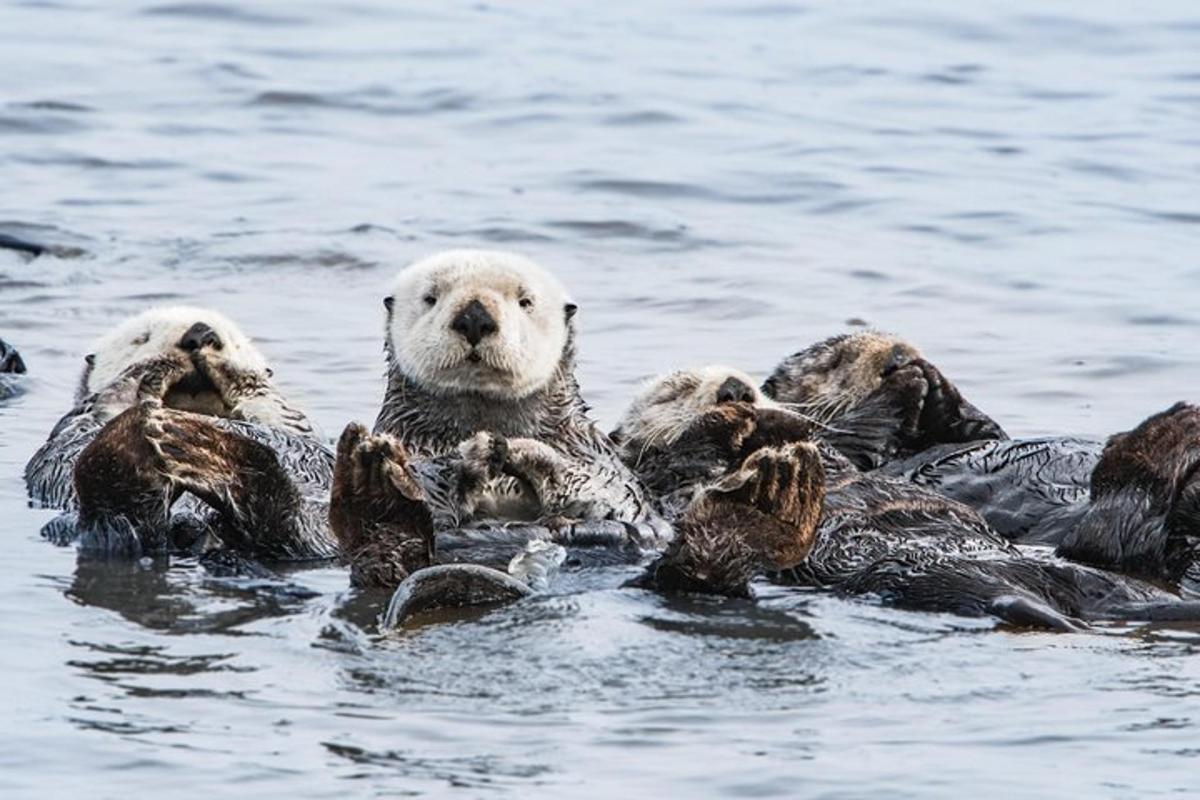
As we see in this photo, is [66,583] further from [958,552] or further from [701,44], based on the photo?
[701,44]

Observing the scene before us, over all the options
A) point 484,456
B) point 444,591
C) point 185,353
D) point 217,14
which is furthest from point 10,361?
point 217,14

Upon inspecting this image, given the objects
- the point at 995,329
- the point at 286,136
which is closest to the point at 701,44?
the point at 286,136

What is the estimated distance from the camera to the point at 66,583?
6.45 meters

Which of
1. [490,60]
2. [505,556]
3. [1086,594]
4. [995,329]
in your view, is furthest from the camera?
[490,60]

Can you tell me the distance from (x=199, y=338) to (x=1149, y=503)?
10.3ft

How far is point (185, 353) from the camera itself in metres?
7.76

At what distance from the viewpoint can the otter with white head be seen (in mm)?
7090

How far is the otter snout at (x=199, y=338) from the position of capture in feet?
25.5

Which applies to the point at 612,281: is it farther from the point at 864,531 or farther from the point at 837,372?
the point at 864,531

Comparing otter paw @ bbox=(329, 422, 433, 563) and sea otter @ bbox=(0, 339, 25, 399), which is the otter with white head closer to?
otter paw @ bbox=(329, 422, 433, 563)

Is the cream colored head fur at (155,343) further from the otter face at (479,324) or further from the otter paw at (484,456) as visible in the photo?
the otter paw at (484,456)

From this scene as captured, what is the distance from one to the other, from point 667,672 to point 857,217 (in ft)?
27.6

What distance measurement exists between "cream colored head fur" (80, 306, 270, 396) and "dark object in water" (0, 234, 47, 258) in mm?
4530

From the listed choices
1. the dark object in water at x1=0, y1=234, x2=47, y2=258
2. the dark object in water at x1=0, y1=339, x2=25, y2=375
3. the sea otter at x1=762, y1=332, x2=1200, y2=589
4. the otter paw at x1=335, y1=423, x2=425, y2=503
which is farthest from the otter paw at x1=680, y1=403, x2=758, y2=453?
the dark object in water at x1=0, y1=234, x2=47, y2=258
